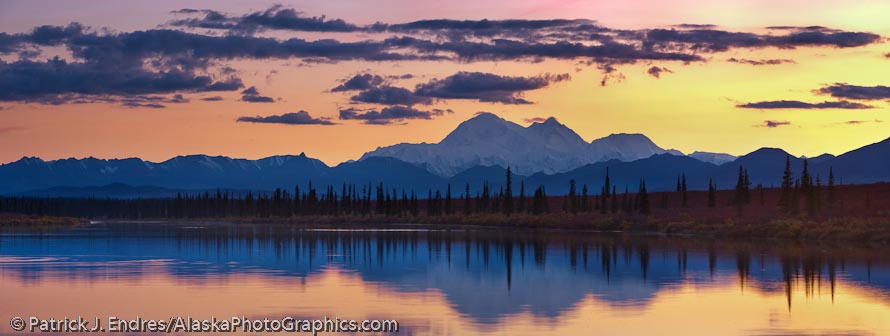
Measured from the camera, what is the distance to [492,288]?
4003cm

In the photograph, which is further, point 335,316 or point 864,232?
point 864,232

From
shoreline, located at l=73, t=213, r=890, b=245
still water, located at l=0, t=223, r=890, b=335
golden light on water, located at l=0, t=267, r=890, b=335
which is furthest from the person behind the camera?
shoreline, located at l=73, t=213, r=890, b=245

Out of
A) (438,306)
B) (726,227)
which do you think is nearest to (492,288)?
(438,306)

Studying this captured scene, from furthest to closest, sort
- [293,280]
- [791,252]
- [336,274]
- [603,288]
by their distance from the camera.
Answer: [791,252]
[336,274]
[293,280]
[603,288]

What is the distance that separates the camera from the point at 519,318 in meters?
30.9

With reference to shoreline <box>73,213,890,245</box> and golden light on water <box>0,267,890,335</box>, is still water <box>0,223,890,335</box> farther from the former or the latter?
shoreline <box>73,213,890,245</box>

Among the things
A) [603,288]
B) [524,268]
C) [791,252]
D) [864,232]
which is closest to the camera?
[603,288]

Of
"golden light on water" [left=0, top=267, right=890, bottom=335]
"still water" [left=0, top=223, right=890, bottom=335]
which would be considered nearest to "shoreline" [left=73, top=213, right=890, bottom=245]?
"still water" [left=0, top=223, right=890, bottom=335]

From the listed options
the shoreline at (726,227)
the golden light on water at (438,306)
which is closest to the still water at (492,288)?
the golden light on water at (438,306)

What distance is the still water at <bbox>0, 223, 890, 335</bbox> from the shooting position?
30547mm

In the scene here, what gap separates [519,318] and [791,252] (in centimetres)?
3434

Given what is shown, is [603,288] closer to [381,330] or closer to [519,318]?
[519,318]

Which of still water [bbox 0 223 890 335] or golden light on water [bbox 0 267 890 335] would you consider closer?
golden light on water [bbox 0 267 890 335]

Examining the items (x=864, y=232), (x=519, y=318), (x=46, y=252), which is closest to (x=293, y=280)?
(x=519, y=318)
